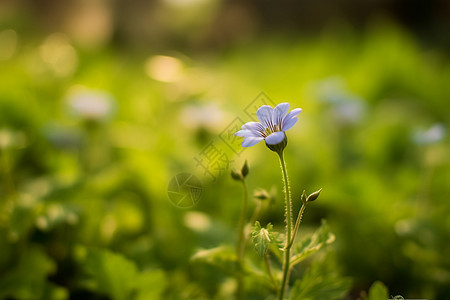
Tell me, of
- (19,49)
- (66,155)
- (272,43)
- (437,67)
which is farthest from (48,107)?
(272,43)

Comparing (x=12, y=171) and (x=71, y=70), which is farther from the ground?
(x=71, y=70)

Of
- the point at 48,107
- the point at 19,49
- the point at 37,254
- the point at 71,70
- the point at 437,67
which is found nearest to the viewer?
the point at 37,254

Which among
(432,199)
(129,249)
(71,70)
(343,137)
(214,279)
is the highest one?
(71,70)

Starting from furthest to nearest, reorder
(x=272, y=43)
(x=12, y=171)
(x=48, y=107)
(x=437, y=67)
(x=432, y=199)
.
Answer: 1. (x=272, y=43)
2. (x=437, y=67)
3. (x=48, y=107)
4. (x=12, y=171)
5. (x=432, y=199)

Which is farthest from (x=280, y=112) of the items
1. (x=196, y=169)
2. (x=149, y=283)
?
(x=196, y=169)

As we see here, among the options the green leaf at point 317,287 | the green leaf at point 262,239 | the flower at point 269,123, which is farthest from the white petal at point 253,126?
the green leaf at point 317,287

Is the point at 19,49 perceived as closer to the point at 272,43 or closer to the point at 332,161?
the point at 272,43
